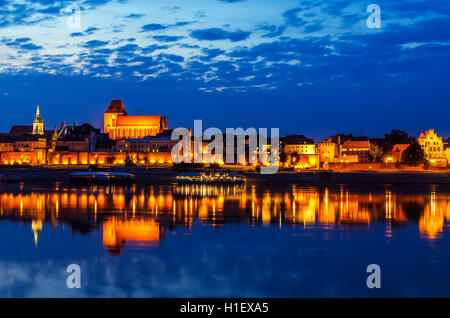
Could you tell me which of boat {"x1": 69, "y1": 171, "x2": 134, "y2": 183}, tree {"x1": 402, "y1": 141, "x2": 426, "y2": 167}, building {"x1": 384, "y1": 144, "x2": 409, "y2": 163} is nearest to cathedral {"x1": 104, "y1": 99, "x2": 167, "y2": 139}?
building {"x1": 384, "y1": 144, "x2": 409, "y2": 163}

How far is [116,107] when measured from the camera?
6900 inches

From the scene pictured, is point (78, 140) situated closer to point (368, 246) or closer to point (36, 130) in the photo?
point (36, 130)

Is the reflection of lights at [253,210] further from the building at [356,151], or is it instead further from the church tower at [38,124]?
the church tower at [38,124]

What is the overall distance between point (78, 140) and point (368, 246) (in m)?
131

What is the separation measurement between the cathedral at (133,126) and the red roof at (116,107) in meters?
1.74

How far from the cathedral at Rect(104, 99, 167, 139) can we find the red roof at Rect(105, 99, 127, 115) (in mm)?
1739

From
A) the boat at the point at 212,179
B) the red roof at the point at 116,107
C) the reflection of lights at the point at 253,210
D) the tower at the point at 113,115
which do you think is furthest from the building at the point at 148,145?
the reflection of lights at the point at 253,210

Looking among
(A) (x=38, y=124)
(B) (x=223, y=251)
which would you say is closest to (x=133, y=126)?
(A) (x=38, y=124)

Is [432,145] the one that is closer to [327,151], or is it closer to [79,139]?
[327,151]

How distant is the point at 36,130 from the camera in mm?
171875

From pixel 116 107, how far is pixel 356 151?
80.8 meters

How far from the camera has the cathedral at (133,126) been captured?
16462 centimetres
